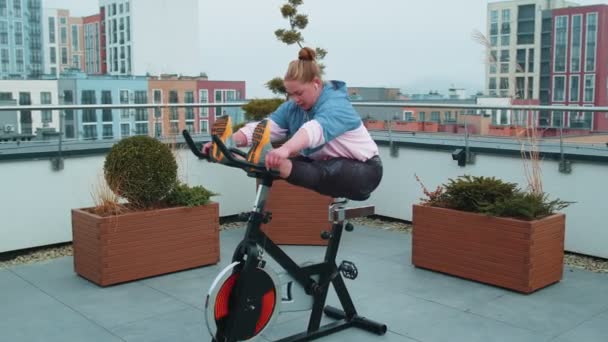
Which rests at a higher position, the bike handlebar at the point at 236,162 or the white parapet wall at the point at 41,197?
the bike handlebar at the point at 236,162

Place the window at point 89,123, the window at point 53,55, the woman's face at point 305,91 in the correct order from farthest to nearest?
the window at point 53,55
the window at point 89,123
the woman's face at point 305,91

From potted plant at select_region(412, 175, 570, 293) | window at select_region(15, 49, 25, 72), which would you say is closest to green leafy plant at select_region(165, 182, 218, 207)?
potted plant at select_region(412, 175, 570, 293)

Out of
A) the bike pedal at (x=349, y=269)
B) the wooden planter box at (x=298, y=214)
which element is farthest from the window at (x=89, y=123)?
the bike pedal at (x=349, y=269)

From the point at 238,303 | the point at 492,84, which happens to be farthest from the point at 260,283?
the point at 492,84

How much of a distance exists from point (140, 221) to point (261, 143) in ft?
6.82

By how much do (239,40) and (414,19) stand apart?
229 centimetres

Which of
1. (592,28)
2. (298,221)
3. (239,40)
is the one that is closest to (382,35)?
(239,40)

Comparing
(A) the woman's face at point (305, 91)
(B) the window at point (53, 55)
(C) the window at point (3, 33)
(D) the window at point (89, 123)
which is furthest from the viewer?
(B) the window at point (53, 55)

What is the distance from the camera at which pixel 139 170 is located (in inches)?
177

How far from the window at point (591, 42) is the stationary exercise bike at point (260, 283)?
48420 millimetres

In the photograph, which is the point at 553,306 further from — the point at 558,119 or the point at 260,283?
the point at 260,283

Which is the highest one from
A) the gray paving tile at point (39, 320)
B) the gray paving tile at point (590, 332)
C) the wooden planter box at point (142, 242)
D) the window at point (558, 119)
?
the window at point (558, 119)

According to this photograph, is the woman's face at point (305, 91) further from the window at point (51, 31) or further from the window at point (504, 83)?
the window at point (51, 31)

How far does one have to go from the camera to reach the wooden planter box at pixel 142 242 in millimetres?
4297
